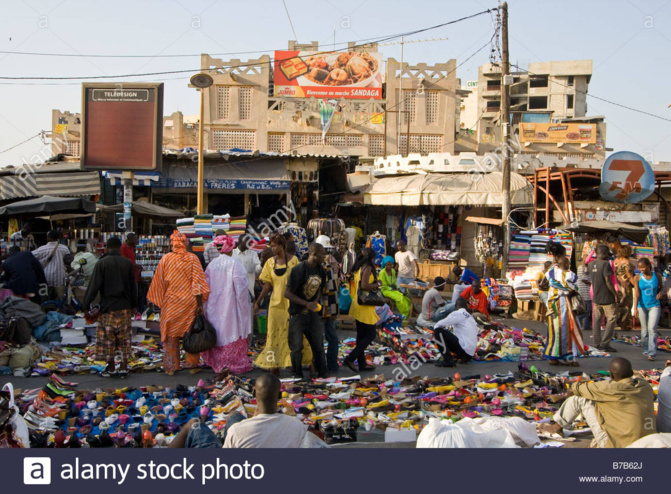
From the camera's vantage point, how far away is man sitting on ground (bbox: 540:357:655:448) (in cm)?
457

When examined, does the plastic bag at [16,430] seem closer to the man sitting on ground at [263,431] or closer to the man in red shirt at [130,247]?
the man sitting on ground at [263,431]

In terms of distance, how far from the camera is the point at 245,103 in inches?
1366

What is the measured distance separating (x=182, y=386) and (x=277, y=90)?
29.7 m

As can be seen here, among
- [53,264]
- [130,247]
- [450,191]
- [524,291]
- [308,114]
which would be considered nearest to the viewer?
[53,264]

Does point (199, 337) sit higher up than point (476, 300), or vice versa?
point (476, 300)

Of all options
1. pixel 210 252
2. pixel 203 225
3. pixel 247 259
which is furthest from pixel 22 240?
pixel 247 259

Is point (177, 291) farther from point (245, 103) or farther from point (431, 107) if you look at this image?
point (431, 107)

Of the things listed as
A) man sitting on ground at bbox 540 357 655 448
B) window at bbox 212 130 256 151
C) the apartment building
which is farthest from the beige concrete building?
man sitting on ground at bbox 540 357 655 448

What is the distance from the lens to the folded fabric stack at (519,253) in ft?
49.8

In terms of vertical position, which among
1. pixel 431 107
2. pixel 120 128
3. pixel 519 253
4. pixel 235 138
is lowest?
pixel 519 253

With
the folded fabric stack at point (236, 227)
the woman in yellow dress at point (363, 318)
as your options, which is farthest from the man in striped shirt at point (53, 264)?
the woman in yellow dress at point (363, 318)

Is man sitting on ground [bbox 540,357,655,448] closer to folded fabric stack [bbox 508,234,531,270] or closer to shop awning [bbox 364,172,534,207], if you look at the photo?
folded fabric stack [bbox 508,234,531,270]

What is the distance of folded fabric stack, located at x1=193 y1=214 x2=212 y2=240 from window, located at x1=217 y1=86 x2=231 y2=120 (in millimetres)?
24623

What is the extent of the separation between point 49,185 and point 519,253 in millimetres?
11966
